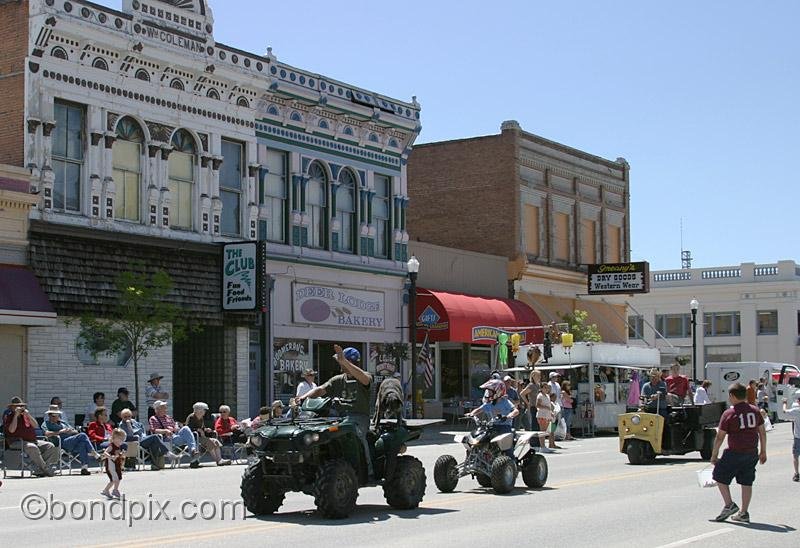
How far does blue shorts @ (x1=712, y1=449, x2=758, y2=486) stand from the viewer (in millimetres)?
13484

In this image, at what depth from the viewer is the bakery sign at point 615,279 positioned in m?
47.8

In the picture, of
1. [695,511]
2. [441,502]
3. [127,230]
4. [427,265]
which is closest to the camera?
[695,511]

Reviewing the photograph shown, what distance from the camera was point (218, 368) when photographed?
3247 cm

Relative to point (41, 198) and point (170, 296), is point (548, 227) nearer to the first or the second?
point (170, 296)

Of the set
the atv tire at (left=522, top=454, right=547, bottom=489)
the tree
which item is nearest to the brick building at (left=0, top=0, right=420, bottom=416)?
the tree

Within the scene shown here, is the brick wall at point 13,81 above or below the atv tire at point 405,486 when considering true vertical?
above

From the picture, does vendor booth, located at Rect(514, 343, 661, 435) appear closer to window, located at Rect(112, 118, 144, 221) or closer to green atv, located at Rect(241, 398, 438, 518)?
window, located at Rect(112, 118, 144, 221)

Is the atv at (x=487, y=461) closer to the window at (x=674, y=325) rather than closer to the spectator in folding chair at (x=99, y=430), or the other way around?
the spectator in folding chair at (x=99, y=430)

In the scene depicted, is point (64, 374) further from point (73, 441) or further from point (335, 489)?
point (335, 489)

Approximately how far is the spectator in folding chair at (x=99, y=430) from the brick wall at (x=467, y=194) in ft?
79.2

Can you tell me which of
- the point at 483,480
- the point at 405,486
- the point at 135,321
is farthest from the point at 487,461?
the point at 135,321

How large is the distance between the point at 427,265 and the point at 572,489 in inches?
937

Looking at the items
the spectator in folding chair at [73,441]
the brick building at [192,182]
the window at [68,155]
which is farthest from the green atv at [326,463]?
the window at [68,155]

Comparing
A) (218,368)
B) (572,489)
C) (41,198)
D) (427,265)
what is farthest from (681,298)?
(572,489)
